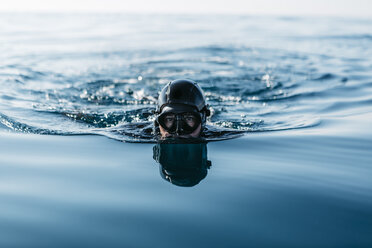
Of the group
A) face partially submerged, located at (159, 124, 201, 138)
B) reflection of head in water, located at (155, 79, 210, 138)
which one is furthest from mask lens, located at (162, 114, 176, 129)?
face partially submerged, located at (159, 124, 201, 138)

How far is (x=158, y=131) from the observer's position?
5465 mm

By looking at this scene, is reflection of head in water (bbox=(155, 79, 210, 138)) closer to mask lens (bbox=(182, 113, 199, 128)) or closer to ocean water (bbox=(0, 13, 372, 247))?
mask lens (bbox=(182, 113, 199, 128))

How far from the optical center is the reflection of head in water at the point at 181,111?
495 cm

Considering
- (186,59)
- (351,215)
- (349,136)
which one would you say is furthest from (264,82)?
(351,215)

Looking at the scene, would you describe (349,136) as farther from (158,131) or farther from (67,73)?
(67,73)

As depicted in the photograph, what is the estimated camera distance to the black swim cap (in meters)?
5.19

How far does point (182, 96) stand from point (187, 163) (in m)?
1.11

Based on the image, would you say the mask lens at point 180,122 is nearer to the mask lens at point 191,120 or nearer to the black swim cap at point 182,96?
the mask lens at point 191,120

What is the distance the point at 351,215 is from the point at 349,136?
2.56m

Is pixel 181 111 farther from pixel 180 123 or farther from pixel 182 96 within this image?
pixel 182 96

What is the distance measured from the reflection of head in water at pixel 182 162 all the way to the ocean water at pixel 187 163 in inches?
0.7

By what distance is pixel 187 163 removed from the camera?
437cm

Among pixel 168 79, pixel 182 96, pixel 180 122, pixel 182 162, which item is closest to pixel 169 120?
pixel 180 122

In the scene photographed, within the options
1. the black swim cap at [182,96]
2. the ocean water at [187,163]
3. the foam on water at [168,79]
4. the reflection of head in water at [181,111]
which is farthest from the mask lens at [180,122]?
the foam on water at [168,79]
